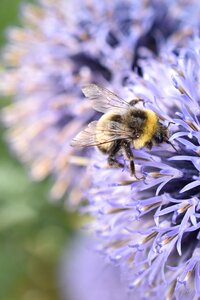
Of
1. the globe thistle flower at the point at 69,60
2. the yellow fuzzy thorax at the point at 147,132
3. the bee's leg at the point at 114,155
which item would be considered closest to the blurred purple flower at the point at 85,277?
the globe thistle flower at the point at 69,60

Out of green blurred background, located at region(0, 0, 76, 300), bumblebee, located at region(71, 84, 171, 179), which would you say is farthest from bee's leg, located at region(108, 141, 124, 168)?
green blurred background, located at region(0, 0, 76, 300)

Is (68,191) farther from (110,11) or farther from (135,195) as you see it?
(135,195)

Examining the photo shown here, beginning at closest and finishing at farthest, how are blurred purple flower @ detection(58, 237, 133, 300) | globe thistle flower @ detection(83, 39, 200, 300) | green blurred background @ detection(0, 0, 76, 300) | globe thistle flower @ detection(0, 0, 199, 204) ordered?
globe thistle flower @ detection(83, 39, 200, 300), globe thistle flower @ detection(0, 0, 199, 204), blurred purple flower @ detection(58, 237, 133, 300), green blurred background @ detection(0, 0, 76, 300)

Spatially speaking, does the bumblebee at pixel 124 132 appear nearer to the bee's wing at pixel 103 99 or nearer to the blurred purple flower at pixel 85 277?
the bee's wing at pixel 103 99

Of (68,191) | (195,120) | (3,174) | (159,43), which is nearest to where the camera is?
(195,120)

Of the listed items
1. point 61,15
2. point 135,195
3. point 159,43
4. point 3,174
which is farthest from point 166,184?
point 3,174

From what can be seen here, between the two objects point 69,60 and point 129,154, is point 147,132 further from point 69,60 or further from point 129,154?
point 69,60

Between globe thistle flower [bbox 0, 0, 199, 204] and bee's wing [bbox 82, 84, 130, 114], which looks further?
globe thistle flower [bbox 0, 0, 199, 204]

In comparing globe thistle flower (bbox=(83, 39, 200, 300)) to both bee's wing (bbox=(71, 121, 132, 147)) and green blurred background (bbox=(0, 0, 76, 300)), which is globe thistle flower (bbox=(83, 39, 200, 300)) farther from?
green blurred background (bbox=(0, 0, 76, 300))
